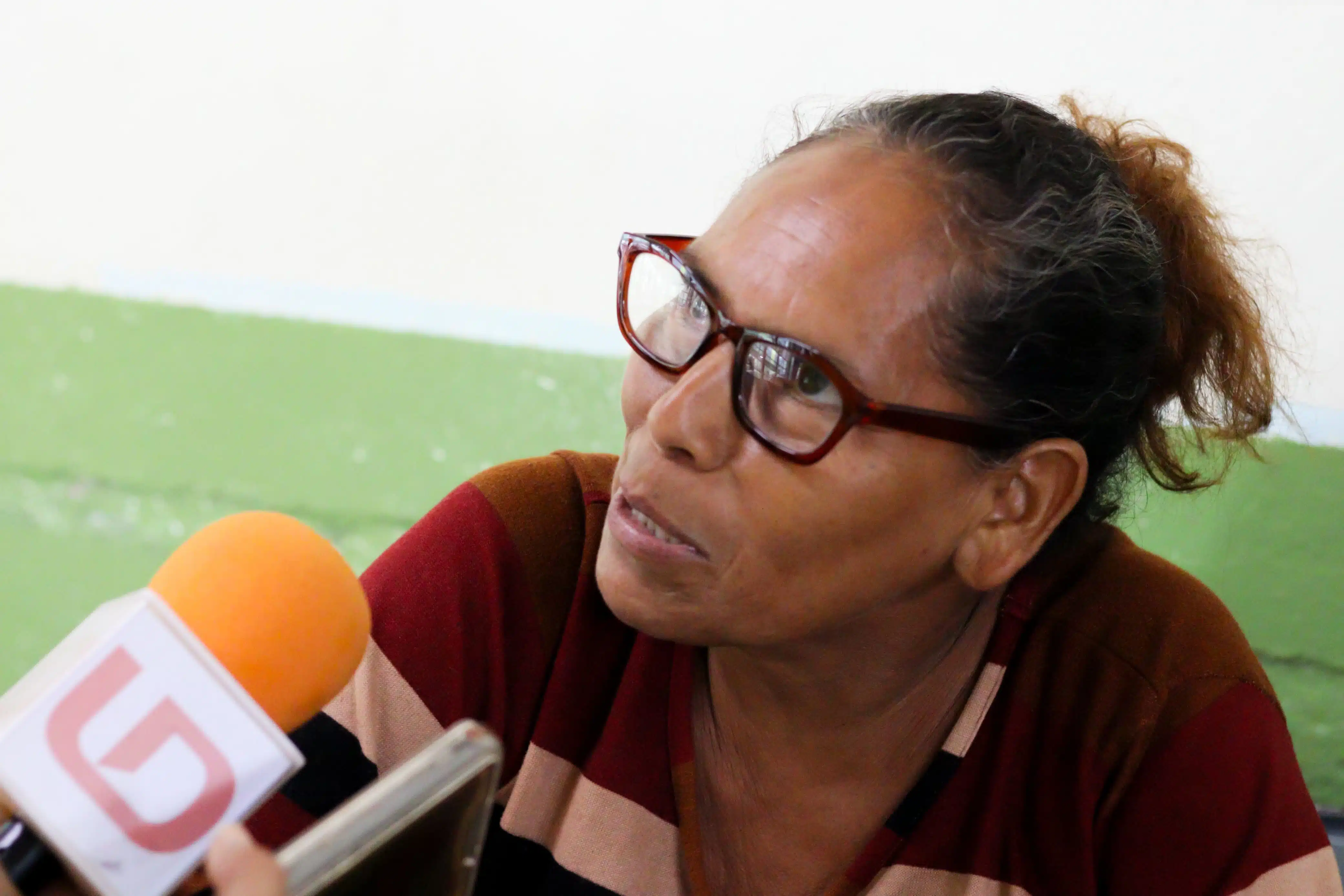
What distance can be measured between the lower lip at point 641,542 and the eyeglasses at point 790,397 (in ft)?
0.36

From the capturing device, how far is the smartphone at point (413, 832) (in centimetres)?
49

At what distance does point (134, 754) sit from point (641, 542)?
49 cm

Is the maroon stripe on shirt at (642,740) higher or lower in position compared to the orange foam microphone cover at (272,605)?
lower

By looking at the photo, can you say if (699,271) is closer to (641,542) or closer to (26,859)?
(641,542)

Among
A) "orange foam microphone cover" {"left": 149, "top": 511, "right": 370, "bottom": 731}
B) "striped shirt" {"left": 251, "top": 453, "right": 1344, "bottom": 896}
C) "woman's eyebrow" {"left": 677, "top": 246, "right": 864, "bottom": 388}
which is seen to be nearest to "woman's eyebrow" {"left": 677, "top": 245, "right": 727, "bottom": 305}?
"woman's eyebrow" {"left": 677, "top": 246, "right": 864, "bottom": 388}

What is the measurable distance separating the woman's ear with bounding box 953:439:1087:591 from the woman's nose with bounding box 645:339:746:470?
9.9 inches

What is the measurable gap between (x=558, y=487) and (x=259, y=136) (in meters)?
0.98

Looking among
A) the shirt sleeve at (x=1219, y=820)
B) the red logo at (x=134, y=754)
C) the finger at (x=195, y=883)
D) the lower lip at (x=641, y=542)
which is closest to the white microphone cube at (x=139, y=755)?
the red logo at (x=134, y=754)

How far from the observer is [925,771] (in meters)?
1.15

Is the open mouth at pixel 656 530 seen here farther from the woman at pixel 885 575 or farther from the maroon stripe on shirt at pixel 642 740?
the maroon stripe on shirt at pixel 642 740

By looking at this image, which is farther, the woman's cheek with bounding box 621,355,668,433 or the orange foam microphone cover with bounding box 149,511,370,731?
the woman's cheek with bounding box 621,355,668,433

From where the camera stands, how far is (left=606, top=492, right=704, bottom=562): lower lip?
3.18 feet

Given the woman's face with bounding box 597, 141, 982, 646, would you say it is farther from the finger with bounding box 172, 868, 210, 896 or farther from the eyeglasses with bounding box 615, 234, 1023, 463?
the finger with bounding box 172, 868, 210, 896

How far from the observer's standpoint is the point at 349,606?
0.72 m
